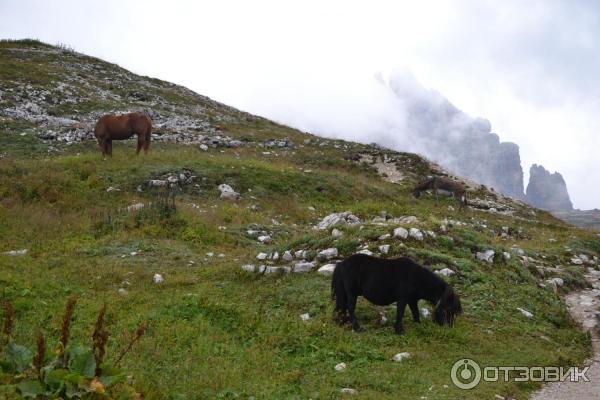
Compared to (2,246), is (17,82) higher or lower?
higher

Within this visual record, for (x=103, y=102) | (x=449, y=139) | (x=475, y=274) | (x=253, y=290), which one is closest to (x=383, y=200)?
(x=475, y=274)

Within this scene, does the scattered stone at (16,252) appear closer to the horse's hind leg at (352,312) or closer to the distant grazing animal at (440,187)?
the horse's hind leg at (352,312)

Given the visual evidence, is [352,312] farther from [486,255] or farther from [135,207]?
[135,207]

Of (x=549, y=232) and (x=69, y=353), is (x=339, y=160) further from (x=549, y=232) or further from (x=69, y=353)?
(x=69, y=353)

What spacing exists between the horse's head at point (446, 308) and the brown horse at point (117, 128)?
18809 mm

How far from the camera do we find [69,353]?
4.86 meters

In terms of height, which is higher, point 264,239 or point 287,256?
point 287,256

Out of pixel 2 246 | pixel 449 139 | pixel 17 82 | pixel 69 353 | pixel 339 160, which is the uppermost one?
pixel 449 139

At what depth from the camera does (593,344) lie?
387 inches

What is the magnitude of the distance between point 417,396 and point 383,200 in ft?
63.9

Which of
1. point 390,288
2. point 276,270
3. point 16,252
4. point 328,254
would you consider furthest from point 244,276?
point 16,252

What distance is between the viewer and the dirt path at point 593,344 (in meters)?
7.24

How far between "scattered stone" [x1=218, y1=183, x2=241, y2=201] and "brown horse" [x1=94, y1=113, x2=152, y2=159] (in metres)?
5.92

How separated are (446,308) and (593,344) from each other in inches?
129
